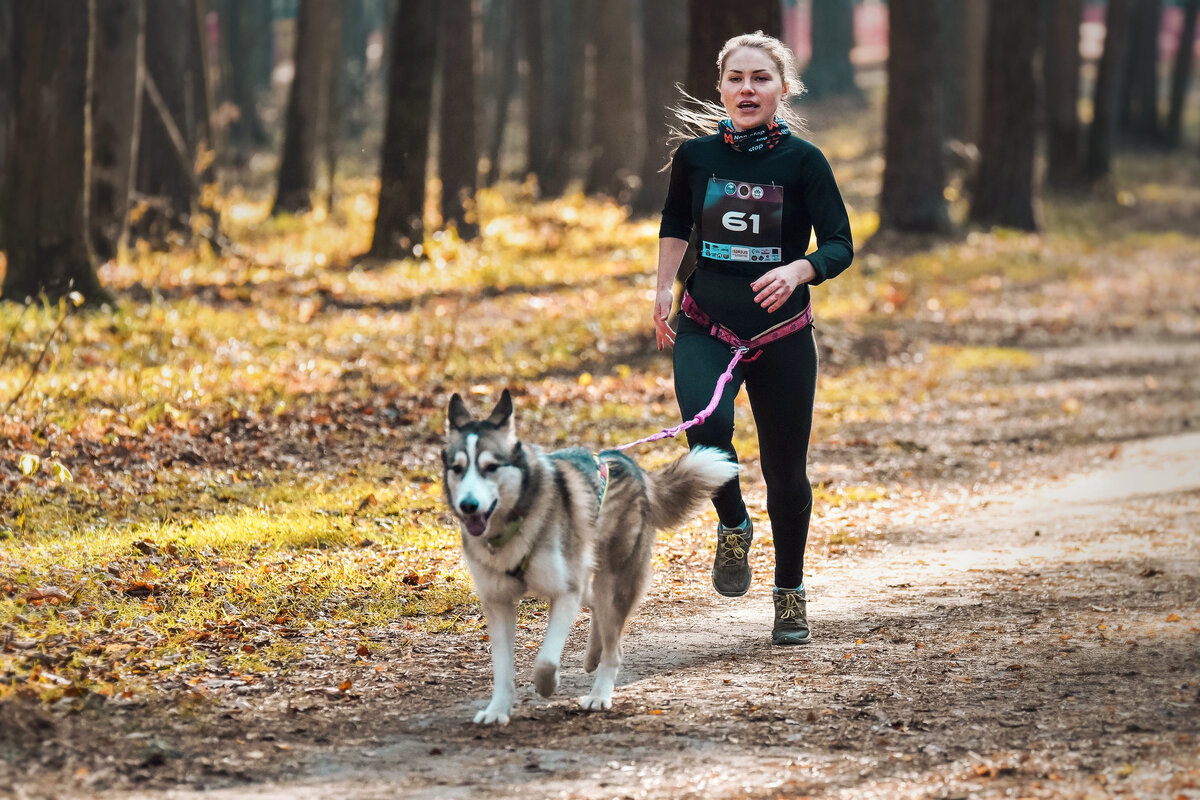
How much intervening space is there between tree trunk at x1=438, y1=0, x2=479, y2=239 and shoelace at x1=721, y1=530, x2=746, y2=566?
16.2 m

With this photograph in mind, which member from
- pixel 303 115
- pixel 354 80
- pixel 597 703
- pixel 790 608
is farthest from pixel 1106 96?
pixel 597 703

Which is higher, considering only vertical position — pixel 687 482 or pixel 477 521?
pixel 477 521

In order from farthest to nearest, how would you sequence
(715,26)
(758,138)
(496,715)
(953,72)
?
1. (953,72)
2. (715,26)
3. (758,138)
4. (496,715)

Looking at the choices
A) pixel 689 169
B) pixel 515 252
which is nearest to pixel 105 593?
pixel 689 169

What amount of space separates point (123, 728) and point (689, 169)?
3274 millimetres

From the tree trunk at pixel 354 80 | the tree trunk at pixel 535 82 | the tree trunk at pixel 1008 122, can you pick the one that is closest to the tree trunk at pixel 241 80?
the tree trunk at pixel 354 80

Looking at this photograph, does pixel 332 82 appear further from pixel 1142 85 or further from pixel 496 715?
pixel 1142 85

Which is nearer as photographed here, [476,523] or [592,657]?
[476,523]

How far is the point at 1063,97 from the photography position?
3419 centimetres

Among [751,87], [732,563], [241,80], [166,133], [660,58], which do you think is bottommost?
[732,563]

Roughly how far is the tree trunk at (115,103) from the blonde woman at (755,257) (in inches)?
462

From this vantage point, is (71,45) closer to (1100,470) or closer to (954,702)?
(1100,470)

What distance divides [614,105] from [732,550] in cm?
2262

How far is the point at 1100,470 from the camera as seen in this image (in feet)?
37.2
